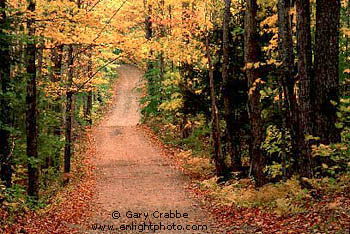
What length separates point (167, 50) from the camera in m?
20.6

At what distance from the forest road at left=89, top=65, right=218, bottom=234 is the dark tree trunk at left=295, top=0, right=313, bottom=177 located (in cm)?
254

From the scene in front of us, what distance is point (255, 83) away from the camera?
11.0 meters

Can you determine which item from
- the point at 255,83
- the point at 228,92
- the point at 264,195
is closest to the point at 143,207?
the point at 264,195

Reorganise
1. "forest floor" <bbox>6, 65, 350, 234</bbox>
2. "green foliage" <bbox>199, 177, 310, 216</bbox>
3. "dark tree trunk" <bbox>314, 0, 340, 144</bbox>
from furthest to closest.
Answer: "dark tree trunk" <bbox>314, 0, 340, 144</bbox>
"green foliage" <bbox>199, 177, 310, 216</bbox>
"forest floor" <bbox>6, 65, 350, 234</bbox>

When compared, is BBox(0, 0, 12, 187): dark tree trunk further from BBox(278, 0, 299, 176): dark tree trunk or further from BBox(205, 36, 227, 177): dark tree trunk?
BBox(205, 36, 227, 177): dark tree trunk

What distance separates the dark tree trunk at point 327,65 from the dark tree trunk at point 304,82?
0.78 ft

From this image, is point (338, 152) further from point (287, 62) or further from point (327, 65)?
point (287, 62)

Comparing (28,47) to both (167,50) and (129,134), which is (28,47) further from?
(129,134)

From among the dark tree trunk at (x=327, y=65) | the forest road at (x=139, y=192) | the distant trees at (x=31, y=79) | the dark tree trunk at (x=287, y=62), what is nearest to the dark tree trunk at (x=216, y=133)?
the forest road at (x=139, y=192)

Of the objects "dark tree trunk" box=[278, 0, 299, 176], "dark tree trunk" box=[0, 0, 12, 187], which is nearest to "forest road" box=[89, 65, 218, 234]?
"dark tree trunk" box=[0, 0, 12, 187]

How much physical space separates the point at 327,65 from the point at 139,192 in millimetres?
7782

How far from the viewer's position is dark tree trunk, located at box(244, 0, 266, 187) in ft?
37.4

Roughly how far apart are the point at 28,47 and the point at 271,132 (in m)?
7.25

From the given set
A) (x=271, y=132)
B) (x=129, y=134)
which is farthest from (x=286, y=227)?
(x=129, y=134)
